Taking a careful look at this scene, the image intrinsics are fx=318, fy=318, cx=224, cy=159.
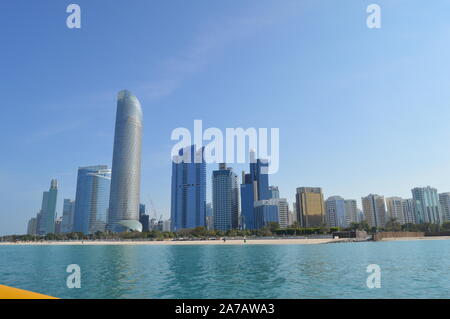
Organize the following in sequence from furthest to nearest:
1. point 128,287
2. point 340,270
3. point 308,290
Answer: point 340,270 < point 128,287 < point 308,290

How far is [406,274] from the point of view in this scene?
3644 centimetres

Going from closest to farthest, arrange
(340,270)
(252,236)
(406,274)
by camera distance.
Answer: (406,274) < (340,270) < (252,236)

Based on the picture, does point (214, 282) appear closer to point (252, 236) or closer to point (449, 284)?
point (449, 284)

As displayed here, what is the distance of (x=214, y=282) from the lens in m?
31.8

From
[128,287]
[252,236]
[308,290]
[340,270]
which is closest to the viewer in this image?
[308,290]
